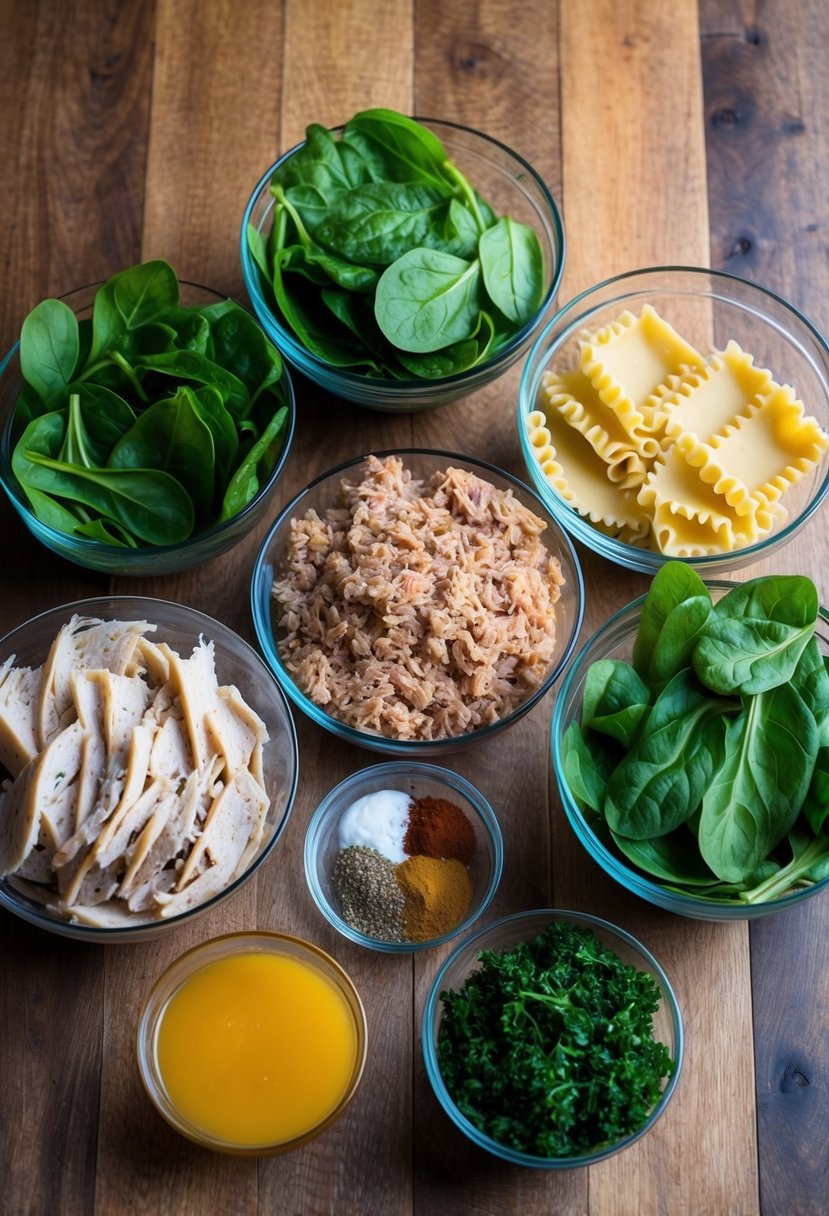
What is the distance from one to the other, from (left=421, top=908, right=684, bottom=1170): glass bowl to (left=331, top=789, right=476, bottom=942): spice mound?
8 centimetres

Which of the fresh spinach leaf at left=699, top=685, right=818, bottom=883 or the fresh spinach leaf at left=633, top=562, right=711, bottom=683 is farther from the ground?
the fresh spinach leaf at left=633, top=562, right=711, bottom=683

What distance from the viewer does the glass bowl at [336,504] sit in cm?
218

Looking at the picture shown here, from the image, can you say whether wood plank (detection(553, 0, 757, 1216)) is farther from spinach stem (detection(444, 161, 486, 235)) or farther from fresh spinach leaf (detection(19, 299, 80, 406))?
fresh spinach leaf (detection(19, 299, 80, 406))

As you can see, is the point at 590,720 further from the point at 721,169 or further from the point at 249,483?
the point at 721,169

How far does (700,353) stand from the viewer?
255cm

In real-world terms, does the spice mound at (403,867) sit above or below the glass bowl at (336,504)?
below

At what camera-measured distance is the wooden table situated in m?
2.09

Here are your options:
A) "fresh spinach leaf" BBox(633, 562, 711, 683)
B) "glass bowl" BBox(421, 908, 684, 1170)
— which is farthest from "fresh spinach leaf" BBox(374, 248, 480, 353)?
"glass bowl" BBox(421, 908, 684, 1170)

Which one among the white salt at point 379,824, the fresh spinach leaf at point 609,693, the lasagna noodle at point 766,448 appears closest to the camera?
the fresh spinach leaf at point 609,693

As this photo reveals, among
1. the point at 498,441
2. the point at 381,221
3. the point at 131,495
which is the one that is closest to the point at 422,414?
the point at 498,441

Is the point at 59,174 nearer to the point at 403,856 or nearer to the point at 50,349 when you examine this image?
the point at 50,349

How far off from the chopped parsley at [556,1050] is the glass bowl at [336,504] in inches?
16.3

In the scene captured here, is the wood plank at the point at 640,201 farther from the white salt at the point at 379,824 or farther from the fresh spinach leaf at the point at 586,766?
the white salt at the point at 379,824

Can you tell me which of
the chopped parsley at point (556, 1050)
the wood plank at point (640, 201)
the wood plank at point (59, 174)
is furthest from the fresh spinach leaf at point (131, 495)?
the chopped parsley at point (556, 1050)
